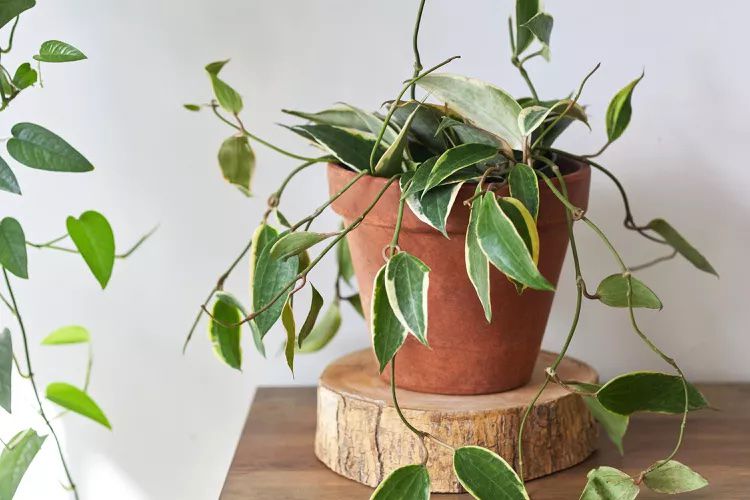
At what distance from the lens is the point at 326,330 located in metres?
1.18

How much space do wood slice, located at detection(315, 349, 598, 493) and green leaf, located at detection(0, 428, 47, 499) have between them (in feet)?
1.01

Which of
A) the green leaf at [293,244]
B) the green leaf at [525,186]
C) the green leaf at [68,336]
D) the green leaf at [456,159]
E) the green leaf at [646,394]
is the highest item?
the green leaf at [456,159]

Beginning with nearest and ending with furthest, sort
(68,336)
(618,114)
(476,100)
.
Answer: (476,100) → (618,114) → (68,336)

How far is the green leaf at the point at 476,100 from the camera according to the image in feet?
2.75

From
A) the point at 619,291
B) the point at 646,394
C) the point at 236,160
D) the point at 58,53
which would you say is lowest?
the point at 646,394

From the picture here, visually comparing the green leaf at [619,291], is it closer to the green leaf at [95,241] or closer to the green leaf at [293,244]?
the green leaf at [293,244]

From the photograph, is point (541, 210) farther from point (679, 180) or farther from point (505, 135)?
point (679, 180)

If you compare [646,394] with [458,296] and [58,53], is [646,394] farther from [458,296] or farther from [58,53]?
[58,53]

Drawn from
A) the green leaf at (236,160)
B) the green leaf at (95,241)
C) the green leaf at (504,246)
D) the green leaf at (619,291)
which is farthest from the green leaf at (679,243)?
the green leaf at (95,241)

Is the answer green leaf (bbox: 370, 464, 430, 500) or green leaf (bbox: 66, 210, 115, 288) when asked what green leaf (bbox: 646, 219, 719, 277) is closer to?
green leaf (bbox: 370, 464, 430, 500)

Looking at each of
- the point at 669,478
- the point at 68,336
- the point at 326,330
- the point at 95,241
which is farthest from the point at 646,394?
the point at 68,336

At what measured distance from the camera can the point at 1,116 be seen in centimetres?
121

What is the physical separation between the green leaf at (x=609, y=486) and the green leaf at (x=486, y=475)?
0.09 m

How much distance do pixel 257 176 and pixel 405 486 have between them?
22.0 inches
